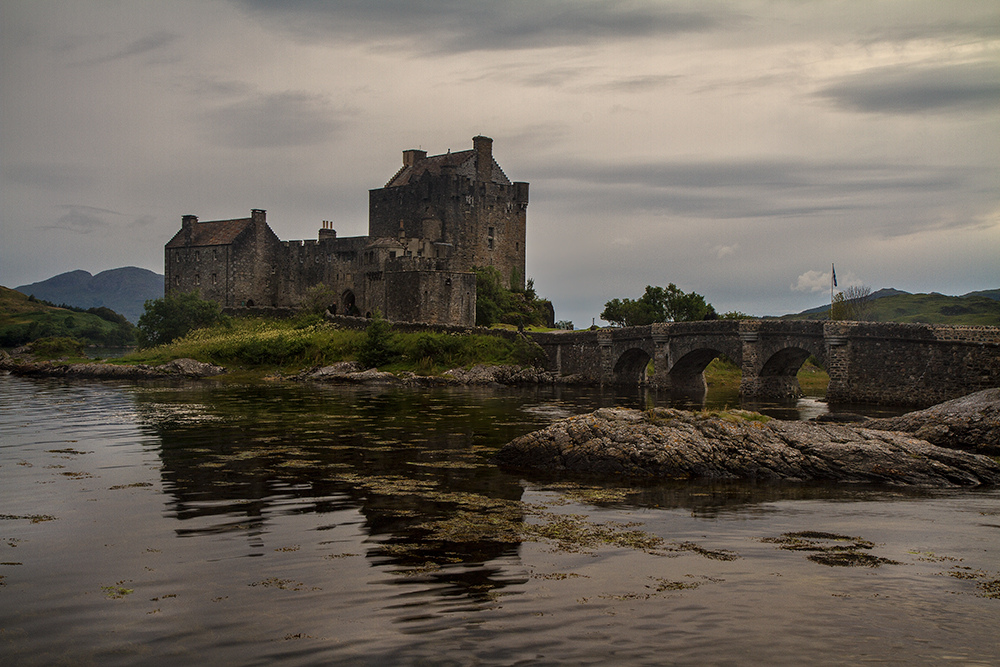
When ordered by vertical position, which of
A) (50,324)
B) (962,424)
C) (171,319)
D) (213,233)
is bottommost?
(962,424)

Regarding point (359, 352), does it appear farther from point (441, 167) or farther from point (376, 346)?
point (441, 167)

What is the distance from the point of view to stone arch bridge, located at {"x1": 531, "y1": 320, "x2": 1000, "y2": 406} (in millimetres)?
31812

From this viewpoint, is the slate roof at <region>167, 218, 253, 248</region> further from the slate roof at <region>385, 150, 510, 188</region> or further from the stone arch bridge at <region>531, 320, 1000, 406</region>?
the stone arch bridge at <region>531, 320, 1000, 406</region>

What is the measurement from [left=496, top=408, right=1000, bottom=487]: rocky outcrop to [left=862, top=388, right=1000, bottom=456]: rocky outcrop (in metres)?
4.16

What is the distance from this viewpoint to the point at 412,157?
76.9m

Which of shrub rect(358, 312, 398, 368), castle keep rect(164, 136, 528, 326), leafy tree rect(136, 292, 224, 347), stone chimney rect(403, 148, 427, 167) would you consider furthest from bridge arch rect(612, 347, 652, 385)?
stone chimney rect(403, 148, 427, 167)

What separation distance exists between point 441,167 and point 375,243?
446 inches

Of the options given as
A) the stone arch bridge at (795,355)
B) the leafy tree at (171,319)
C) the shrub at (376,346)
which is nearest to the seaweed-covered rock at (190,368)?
the shrub at (376,346)

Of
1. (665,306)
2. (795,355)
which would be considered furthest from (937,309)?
(795,355)

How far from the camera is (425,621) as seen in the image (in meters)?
7.73

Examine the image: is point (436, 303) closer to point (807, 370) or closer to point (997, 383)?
point (807, 370)

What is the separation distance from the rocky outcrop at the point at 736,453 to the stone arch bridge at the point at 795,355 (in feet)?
55.4

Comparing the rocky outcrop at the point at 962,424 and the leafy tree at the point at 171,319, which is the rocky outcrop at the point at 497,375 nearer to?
the leafy tree at the point at 171,319

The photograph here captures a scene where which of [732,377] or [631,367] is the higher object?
[631,367]
